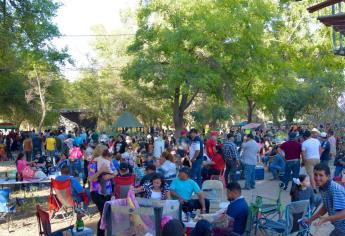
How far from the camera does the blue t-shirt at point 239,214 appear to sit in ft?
18.7

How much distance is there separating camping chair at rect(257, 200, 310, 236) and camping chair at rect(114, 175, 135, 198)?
2.40 meters

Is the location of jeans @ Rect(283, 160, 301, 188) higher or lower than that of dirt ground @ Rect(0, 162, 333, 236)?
higher

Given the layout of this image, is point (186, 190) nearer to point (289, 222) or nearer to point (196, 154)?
point (289, 222)

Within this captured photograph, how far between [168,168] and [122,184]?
5.65 feet

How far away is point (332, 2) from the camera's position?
5660mm

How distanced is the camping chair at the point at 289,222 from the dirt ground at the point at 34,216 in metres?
0.24

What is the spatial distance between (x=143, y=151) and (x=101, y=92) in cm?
2144

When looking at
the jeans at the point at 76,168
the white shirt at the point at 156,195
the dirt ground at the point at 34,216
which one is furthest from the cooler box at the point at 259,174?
the white shirt at the point at 156,195

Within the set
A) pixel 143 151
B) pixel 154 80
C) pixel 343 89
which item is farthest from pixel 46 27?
pixel 343 89

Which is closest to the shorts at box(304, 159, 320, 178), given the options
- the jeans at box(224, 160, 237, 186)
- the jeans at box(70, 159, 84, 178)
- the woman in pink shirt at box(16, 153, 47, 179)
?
the jeans at box(224, 160, 237, 186)

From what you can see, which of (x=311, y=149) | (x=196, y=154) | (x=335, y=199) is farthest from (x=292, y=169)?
(x=335, y=199)

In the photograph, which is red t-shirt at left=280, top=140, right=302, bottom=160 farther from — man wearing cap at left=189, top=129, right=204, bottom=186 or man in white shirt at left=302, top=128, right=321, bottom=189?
man wearing cap at left=189, top=129, right=204, bottom=186

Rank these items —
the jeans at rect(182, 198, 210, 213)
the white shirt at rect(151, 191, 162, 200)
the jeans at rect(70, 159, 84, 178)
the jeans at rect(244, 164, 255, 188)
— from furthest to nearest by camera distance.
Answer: the jeans at rect(70, 159, 84, 178)
the jeans at rect(244, 164, 255, 188)
the jeans at rect(182, 198, 210, 213)
the white shirt at rect(151, 191, 162, 200)

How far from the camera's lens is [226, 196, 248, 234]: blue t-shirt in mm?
5699
